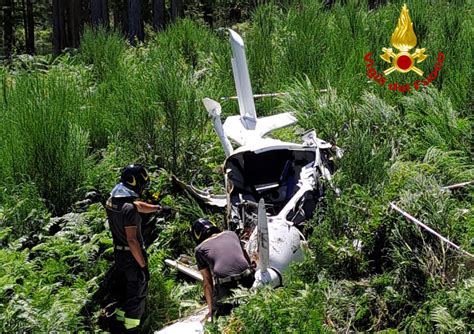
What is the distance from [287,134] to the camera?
669cm

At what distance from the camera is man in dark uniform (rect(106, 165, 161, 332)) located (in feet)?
15.3

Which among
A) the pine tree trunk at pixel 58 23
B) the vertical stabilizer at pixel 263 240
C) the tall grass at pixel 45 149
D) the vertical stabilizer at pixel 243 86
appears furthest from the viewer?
the pine tree trunk at pixel 58 23

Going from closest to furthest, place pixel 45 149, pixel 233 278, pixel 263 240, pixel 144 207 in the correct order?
1. pixel 263 240
2. pixel 233 278
3. pixel 144 207
4. pixel 45 149

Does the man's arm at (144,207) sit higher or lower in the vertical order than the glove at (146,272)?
higher

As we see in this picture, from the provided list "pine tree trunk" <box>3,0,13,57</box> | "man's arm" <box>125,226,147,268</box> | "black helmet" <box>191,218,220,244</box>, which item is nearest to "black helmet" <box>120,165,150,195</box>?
"man's arm" <box>125,226,147,268</box>

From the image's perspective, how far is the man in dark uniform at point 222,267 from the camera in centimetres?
437

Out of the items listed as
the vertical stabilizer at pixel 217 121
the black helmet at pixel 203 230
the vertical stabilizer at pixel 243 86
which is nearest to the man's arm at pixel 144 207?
the black helmet at pixel 203 230

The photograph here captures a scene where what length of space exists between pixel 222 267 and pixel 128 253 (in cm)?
88

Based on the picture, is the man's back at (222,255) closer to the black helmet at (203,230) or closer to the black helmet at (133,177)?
the black helmet at (203,230)

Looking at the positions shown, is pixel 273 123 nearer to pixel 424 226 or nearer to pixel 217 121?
pixel 217 121

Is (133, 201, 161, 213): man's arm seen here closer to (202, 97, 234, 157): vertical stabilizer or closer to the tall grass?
(202, 97, 234, 157): vertical stabilizer

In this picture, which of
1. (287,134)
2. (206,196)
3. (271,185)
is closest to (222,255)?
(271,185)

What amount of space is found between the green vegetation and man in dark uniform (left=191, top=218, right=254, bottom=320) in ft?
1.40

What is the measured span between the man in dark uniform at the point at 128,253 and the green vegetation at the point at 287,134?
215mm
